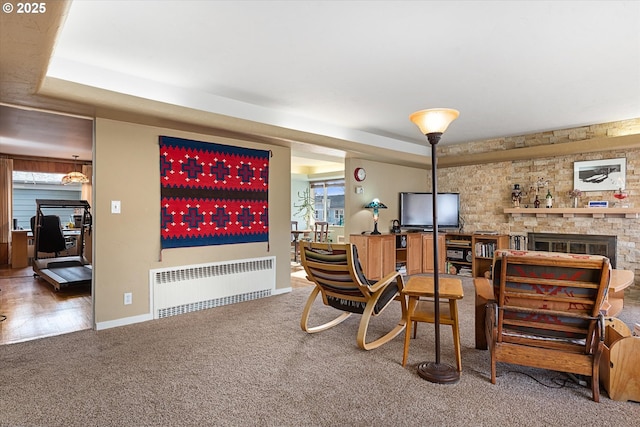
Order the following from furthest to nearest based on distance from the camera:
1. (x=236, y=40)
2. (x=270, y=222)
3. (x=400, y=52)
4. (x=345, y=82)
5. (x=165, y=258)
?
1. (x=270, y=222)
2. (x=165, y=258)
3. (x=345, y=82)
4. (x=400, y=52)
5. (x=236, y=40)

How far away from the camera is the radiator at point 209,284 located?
158 inches

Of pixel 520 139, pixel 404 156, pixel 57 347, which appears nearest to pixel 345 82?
pixel 404 156

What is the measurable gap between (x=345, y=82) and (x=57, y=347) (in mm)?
Answer: 3550

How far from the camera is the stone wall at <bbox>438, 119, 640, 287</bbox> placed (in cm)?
525

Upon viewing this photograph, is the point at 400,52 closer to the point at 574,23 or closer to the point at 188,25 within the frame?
the point at 574,23

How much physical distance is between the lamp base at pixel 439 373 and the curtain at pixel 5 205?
842 centimetres

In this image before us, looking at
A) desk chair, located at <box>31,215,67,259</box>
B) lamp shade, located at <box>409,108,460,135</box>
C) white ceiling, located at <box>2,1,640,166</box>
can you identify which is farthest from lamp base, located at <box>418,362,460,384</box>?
desk chair, located at <box>31,215,67,259</box>

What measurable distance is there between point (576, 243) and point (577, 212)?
508 mm

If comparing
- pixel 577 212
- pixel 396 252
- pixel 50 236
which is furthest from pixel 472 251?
pixel 50 236

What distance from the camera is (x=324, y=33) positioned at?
2713mm

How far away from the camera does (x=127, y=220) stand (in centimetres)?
376

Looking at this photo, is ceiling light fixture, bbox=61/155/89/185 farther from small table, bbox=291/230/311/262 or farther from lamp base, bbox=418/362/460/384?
lamp base, bbox=418/362/460/384

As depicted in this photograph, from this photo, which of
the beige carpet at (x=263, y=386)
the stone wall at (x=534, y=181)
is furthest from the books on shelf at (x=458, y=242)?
the beige carpet at (x=263, y=386)

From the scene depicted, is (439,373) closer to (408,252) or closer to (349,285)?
(349,285)
